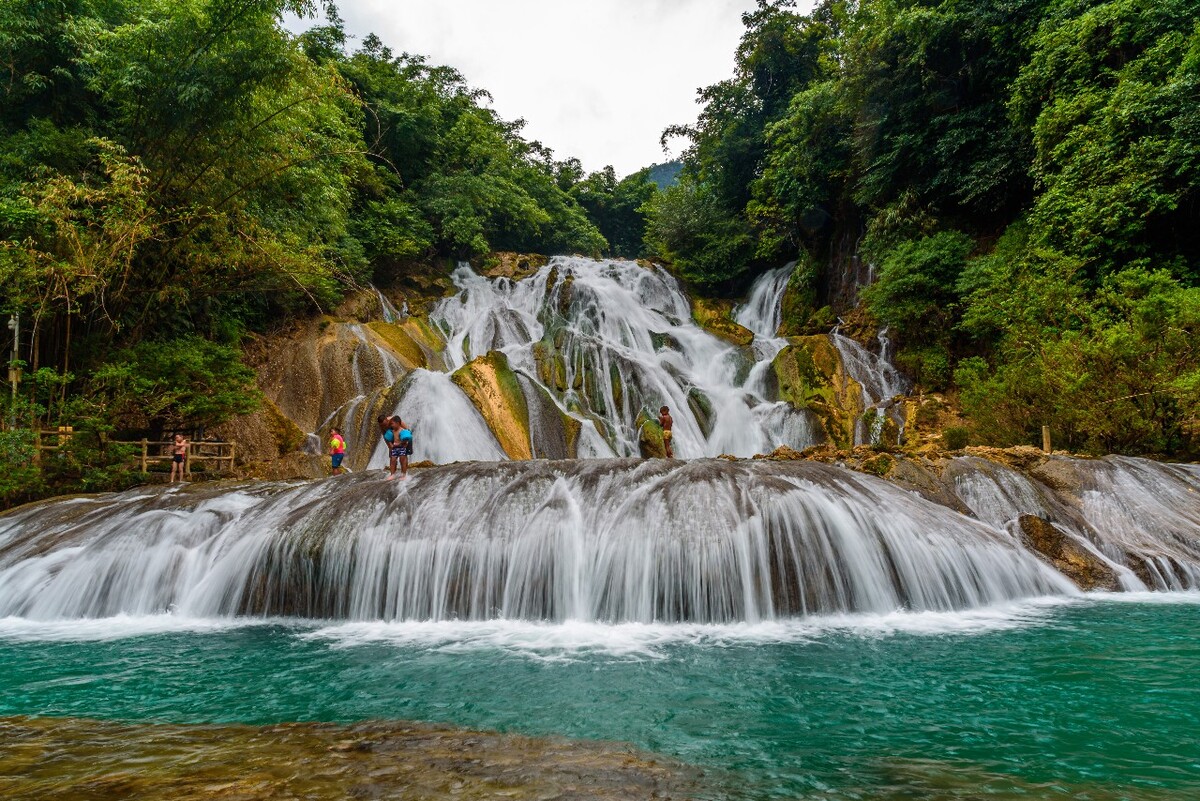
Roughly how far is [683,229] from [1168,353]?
20572 mm

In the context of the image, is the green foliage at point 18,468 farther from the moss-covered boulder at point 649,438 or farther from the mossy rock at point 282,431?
the moss-covered boulder at point 649,438

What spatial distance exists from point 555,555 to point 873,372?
14.3m

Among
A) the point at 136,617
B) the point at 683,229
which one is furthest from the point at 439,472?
the point at 683,229

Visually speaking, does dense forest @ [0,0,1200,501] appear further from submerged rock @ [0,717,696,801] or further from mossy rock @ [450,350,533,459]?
submerged rock @ [0,717,696,801]

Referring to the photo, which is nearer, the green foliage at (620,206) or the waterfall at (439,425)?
the waterfall at (439,425)

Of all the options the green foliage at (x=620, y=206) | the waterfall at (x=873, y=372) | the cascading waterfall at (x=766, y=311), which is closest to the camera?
the waterfall at (x=873, y=372)

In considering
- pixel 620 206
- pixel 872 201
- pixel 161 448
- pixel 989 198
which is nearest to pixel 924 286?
pixel 989 198

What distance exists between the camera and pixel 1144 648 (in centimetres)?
516

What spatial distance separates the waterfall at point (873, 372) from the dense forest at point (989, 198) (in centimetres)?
65

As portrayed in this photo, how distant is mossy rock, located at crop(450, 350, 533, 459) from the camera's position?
51.9ft

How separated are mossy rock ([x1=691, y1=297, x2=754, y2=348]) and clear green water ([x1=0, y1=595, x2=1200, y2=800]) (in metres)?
15.8

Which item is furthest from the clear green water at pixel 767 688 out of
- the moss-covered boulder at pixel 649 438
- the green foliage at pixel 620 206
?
the green foliage at pixel 620 206

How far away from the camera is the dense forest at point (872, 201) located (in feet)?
37.9

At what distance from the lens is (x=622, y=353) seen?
19.3 m
